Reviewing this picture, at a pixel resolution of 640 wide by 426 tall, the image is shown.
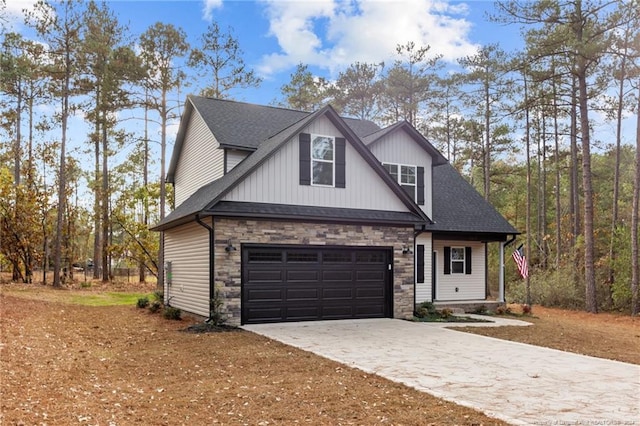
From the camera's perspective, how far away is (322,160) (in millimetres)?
13812

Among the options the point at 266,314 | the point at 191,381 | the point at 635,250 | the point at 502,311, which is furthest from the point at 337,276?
the point at 635,250

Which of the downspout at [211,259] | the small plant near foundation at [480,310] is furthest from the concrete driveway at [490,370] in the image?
the small plant near foundation at [480,310]

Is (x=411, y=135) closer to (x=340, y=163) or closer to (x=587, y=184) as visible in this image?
(x=340, y=163)

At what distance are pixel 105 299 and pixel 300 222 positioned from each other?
11.8 m

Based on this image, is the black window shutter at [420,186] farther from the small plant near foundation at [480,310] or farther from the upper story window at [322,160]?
the upper story window at [322,160]

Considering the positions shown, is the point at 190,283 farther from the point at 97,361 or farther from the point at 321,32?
the point at 321,32

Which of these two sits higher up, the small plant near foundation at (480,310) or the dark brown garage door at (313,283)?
the dark brown garage door at (313,283)

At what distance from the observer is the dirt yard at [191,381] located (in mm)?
5461

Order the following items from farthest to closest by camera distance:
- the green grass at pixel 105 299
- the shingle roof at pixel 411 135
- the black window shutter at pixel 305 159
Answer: the green grass at pixel 105 299 < the shingle roof at pixel 411 135 < the black window shutter at pixel 305 159

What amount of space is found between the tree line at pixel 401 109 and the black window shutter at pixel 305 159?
346 inches

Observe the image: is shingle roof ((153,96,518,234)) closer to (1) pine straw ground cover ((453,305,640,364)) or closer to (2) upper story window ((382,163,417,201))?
(2) upper story window ((382,163,417,201))

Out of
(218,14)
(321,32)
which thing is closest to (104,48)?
(218,14)

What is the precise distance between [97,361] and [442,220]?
12273mm

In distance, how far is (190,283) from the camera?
1439 centimetres
